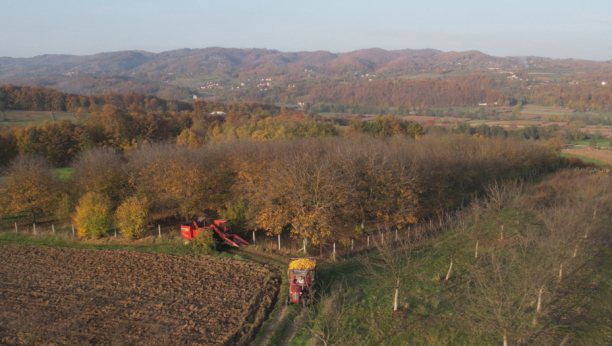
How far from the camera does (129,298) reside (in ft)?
44.2

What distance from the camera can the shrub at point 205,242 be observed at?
60.4ft

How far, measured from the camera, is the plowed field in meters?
11.2

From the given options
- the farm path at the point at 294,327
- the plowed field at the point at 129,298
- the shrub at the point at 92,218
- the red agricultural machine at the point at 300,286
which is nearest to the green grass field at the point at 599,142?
the red agricultural machine at the point at 300,286

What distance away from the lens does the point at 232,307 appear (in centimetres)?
1291

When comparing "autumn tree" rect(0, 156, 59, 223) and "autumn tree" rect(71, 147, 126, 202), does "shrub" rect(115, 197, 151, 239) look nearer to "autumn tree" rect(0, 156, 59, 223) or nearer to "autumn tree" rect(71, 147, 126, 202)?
"autumn tree" rect(71, 147, 126, 202)

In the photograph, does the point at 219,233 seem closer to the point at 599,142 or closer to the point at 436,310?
the point at 436,310

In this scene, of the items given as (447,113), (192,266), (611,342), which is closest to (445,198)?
(611,342)

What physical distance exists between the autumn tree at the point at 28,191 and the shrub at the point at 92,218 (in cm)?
466

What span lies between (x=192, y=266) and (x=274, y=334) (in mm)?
6794

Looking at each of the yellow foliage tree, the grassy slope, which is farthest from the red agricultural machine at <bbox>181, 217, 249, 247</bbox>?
the yellow foliage tree

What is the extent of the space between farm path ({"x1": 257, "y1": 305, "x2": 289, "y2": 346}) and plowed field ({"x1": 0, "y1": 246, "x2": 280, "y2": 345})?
47 cm

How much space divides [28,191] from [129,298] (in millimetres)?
16332

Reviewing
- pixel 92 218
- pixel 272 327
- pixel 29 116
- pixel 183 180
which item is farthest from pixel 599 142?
pixel 29 116

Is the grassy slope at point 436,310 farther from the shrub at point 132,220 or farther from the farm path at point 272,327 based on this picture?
the shrub at point 132,220
